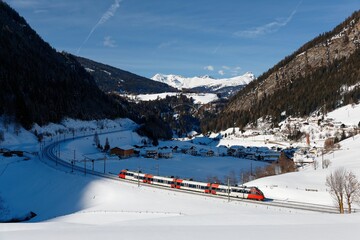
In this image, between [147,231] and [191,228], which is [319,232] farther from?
[147,231]

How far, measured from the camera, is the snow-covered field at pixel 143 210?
23.6m

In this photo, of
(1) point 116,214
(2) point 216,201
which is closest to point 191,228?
(1) point 116,214

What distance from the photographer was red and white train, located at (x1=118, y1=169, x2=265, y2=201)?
193ft

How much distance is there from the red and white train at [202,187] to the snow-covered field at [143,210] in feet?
10.6

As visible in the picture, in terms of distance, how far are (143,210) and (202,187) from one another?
42.7ft

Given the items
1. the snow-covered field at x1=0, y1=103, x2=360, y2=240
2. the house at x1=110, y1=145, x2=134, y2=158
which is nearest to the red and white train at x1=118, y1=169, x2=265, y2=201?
the snow-covered field at x1=0, y1=103, x2=360, y2=240

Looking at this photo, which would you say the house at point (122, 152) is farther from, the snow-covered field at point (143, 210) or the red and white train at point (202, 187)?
the red and white train at point (202, 187)

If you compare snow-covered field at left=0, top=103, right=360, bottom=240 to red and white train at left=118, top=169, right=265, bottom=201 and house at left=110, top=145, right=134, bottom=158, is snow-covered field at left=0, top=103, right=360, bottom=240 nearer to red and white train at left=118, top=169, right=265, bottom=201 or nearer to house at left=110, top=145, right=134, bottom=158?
red and white train at left=118, top=169, right=265, bottom=201

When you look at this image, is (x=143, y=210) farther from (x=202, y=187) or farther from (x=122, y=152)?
(x=122, y=152)

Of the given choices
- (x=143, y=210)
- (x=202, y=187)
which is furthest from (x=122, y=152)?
(x=143, y=210)

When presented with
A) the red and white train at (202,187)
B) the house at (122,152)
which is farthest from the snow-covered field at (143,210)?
the house at (122,152)

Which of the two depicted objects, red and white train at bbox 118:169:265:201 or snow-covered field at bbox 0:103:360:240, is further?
red and white train at bbox 118:169:265:201

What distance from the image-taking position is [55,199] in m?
74.4

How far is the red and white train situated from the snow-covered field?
10.6ft
